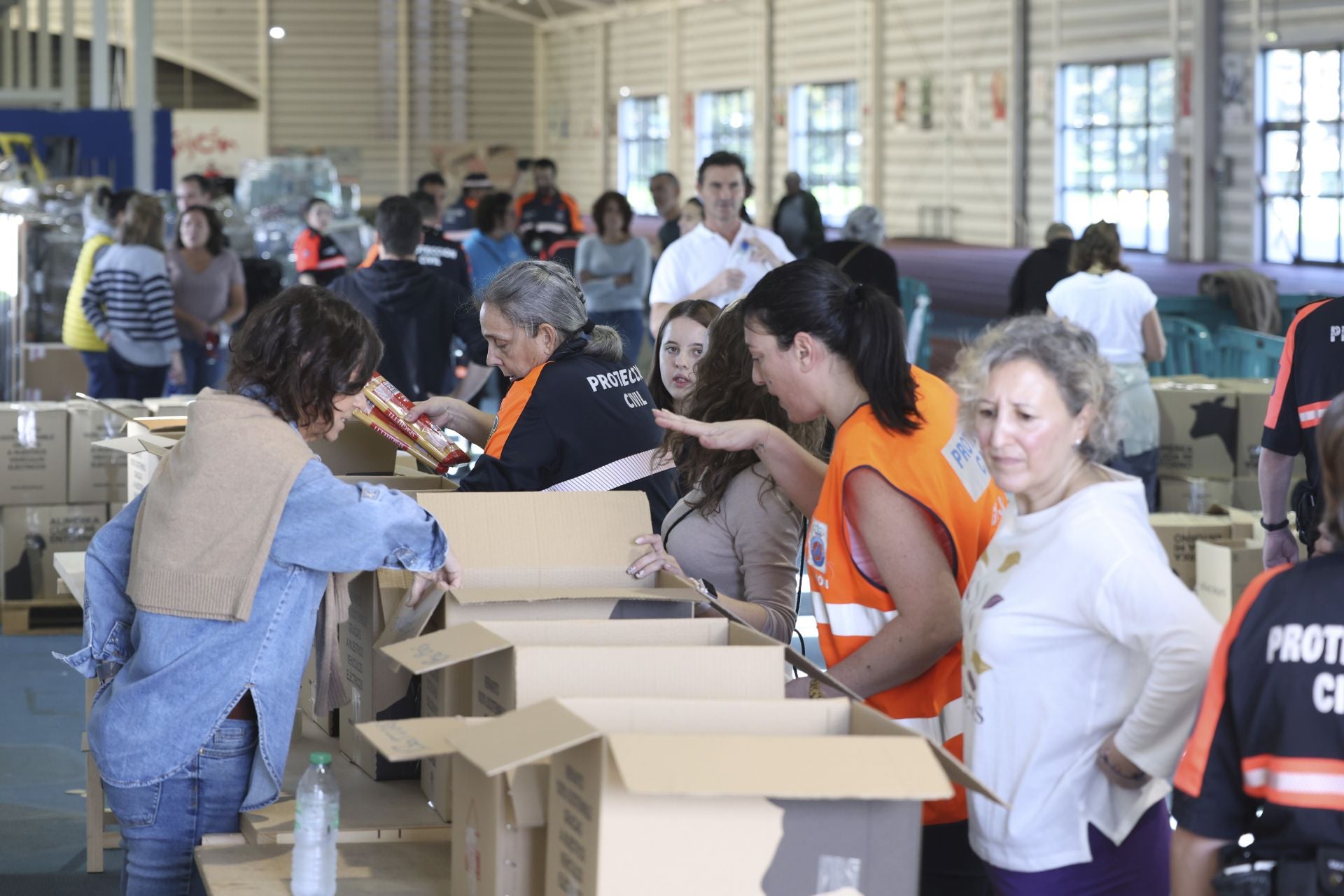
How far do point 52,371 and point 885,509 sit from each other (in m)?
7.32

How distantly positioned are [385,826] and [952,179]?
18119 mm

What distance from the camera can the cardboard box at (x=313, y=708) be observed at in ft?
9.65

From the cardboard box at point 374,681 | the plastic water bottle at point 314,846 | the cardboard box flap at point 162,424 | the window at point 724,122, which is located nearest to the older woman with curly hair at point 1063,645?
the plastic water bottle at point 314,846

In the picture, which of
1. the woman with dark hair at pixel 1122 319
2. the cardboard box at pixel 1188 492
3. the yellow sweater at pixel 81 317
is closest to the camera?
the woman with dark hair at pixel 1122 319

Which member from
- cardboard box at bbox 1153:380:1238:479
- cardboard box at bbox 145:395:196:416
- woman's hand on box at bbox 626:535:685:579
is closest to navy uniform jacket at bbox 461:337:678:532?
woman's hand on box at bbox 626:535:685:579

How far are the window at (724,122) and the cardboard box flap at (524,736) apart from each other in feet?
73.7

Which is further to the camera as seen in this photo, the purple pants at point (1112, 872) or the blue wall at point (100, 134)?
the blue wall at point (100, 134)

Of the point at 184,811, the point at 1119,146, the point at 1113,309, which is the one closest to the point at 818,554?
the point at 184,811

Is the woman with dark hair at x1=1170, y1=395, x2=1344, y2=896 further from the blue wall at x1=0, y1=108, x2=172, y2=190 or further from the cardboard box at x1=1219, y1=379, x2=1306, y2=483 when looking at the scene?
the blue wall at x1=0, y1=108, x2=172, y2=190

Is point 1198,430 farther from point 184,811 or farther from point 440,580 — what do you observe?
A: point 184,811

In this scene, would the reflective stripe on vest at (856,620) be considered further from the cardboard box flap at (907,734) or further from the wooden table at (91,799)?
the wooden table at (91,799)

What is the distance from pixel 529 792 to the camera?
182cm

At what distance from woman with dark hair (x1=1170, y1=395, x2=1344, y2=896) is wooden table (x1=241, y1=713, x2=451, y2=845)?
114 cm

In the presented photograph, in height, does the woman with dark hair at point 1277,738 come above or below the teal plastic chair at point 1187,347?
below
